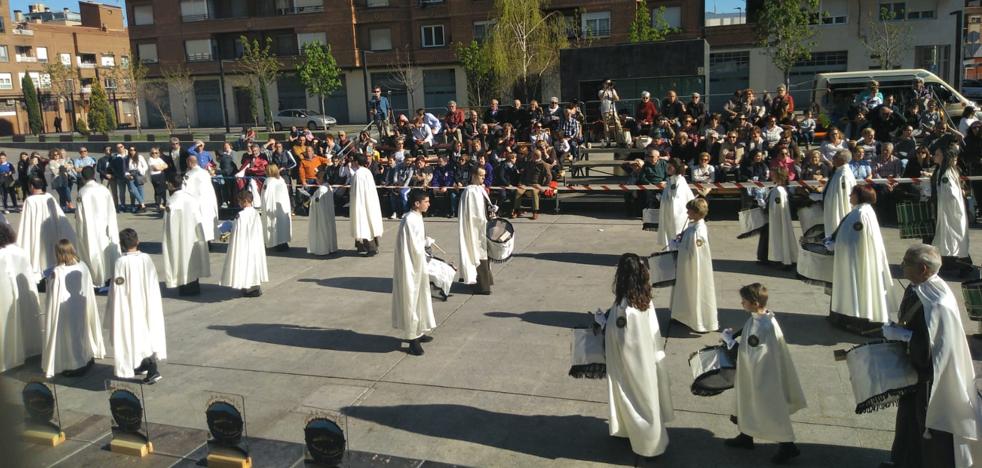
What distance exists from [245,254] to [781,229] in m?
7.96

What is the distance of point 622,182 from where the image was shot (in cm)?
1967

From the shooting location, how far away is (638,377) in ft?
20.3

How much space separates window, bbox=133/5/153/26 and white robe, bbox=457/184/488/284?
177 ft

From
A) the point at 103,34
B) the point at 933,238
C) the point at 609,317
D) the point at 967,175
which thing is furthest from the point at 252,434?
the point at 103,34

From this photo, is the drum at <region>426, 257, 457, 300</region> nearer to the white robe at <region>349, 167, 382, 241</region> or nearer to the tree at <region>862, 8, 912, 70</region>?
the white robe at <region>349, 167, 382, 241</region>

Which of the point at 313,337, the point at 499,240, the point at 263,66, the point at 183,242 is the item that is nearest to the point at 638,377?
the point at 313,337

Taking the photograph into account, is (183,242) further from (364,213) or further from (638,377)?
(638,377)

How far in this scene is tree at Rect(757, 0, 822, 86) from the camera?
131ft

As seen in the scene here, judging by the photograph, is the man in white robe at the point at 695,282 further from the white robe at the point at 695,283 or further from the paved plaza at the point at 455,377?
the paved plaza at the point at 455,377

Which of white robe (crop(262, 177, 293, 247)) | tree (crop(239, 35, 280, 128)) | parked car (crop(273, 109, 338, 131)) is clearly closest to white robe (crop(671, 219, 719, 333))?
white robe (crop(262, 177, 293, 247))

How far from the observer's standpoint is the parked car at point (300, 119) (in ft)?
162

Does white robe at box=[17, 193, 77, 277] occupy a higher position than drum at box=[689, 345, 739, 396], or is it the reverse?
white robe at box=[17, 193, 77, 277]

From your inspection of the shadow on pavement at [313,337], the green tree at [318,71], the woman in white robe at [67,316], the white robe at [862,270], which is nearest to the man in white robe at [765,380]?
the white robe at [862,270]

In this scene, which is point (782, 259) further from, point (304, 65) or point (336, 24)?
point (336, 24)
